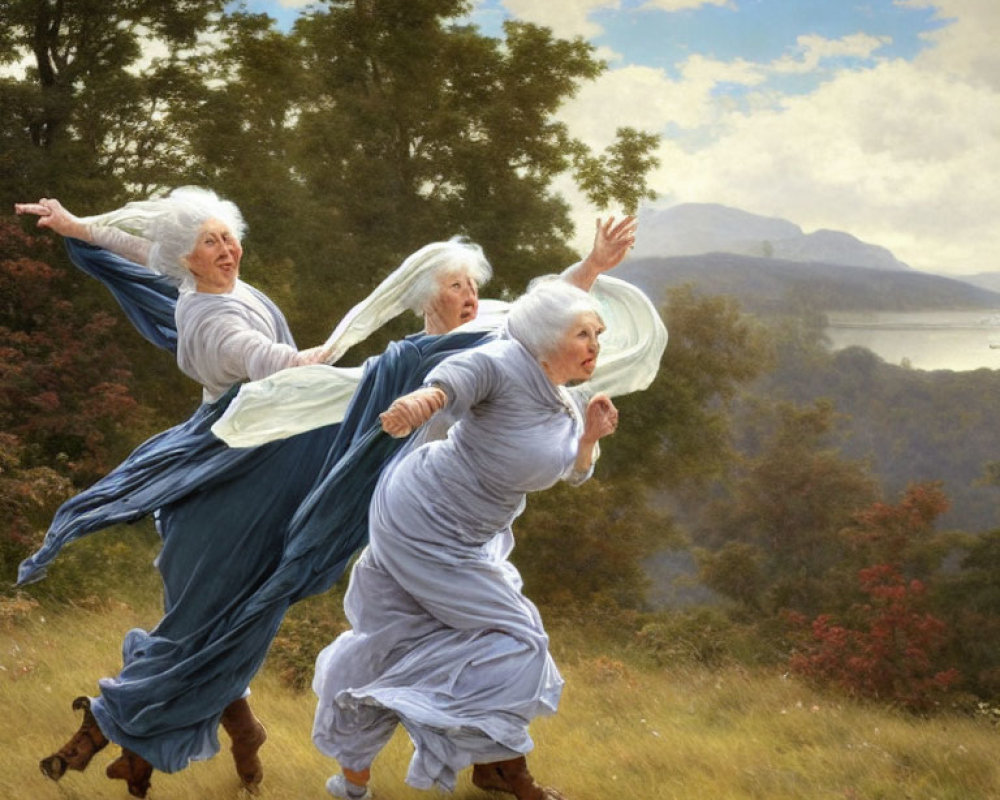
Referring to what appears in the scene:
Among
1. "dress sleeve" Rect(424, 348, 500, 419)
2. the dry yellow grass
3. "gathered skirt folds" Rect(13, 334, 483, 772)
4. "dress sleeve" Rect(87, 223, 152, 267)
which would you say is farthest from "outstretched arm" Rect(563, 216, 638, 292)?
the dry yellow grass

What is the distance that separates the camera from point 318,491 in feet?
15.1

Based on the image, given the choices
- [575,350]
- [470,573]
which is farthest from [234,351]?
[575,350]

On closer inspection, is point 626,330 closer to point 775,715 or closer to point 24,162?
point 775,715

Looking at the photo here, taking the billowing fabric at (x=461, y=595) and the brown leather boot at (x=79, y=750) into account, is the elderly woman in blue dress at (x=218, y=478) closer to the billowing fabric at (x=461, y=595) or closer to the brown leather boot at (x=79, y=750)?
the brown leather boot at (x=79, y=750)

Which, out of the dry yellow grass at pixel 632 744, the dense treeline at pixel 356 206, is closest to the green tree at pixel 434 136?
the dense treeline at pixel 356 206

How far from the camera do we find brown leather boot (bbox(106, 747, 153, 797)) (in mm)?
5051

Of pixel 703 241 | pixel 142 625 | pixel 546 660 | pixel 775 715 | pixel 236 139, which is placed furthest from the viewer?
pixel 703 241

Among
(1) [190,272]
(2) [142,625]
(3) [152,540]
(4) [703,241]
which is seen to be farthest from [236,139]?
(4) [703,241]

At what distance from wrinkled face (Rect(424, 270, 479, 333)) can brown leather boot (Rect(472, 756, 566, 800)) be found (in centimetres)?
149

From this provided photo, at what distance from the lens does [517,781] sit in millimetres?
4535

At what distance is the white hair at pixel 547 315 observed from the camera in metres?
4.13

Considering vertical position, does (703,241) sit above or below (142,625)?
above

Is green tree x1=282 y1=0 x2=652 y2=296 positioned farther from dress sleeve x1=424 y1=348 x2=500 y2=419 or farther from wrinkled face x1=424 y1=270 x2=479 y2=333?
dress sleeve x1=424 y1=348 x2=500 y2=419

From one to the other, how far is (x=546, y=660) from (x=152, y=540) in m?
6.79
